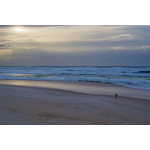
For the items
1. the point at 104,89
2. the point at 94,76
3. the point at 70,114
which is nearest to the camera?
the point at 70,114

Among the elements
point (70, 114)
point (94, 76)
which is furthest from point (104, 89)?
point (94, 76)

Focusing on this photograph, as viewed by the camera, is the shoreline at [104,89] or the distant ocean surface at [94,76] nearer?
the shoreline at [104,89]

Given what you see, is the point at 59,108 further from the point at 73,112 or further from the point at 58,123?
the point at 58,123

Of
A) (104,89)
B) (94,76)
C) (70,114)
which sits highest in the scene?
(94,76)

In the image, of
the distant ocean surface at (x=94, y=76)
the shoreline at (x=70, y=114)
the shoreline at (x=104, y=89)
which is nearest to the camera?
the shoreline at (x=70, y=114)

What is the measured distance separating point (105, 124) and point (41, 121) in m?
1.58

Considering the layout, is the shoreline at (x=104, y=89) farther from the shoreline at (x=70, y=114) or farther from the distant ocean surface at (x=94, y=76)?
the shoreline at (x=70, y=114)

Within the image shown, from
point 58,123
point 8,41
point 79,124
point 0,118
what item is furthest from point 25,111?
point 8,41

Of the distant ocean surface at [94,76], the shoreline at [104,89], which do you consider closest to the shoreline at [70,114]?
the shoreline at [104,89]

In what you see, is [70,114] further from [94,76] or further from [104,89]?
[94,76]

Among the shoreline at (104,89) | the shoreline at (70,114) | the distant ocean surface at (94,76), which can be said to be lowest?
the shoreline at (70,114)

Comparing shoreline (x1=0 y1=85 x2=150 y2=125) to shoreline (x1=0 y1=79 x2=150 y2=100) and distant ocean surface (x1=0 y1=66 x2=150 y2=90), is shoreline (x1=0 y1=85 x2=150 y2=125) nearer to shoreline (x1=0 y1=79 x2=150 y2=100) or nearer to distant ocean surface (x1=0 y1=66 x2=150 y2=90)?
shoreline (x1=0 y1=79 x2=150 y2=100)

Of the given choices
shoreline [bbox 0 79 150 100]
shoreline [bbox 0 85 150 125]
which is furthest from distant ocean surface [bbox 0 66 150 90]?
shoreline [bbox 0 85 150 125]

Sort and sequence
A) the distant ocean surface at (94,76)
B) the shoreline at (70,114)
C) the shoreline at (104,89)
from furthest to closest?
the distant ocean surface at (94,76) → the shoreline at (104,89) → the shoreline at (70,114)
